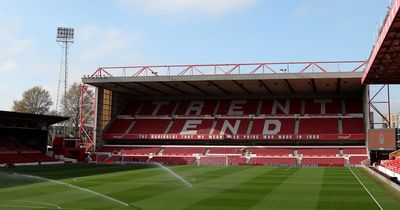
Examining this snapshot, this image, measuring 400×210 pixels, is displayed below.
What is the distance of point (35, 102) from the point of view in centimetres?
9619

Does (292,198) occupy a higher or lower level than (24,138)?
lower

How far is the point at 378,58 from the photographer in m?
30.5

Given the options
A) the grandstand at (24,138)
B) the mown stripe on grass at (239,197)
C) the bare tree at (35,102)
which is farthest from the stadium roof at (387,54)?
the bare tree at (35,102)

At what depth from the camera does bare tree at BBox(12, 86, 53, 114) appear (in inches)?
3743

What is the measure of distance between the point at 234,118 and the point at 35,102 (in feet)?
172

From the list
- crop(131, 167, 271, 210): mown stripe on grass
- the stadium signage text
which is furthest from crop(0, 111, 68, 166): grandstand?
crop(131, 167, 271, 210): mown stripe on grass

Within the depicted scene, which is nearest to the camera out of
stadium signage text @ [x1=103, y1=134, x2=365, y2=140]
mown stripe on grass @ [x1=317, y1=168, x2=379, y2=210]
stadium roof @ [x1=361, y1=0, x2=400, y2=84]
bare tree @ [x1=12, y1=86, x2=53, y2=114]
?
mown stripe on grass @ [x1=317, y1=168, x2=379, y2=210]

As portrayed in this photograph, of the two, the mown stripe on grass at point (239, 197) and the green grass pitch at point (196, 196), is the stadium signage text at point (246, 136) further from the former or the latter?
the mown stripe on grass at point (239, 197)

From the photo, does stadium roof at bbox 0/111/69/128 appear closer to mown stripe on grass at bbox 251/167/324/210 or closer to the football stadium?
the football stadium

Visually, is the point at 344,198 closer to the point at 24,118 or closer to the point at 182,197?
the point at 182,197

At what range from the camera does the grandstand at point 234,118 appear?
55.2 m

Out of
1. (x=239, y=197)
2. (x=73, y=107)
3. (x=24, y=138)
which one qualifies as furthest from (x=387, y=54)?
(x=73, y=107)

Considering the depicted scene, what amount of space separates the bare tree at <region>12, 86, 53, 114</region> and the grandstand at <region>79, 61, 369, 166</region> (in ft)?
110

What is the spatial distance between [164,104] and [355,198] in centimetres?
5148
